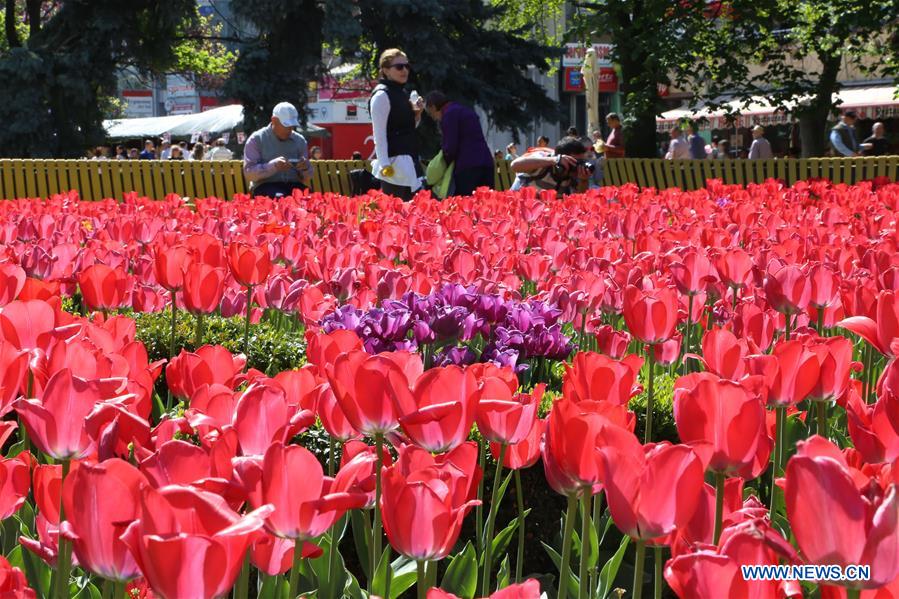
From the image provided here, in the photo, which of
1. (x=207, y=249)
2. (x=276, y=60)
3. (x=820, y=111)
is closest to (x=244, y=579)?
(x=207, y=249)

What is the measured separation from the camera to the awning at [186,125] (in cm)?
4044

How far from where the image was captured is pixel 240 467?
143 cm

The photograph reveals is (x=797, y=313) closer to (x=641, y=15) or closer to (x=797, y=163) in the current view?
(x=797, y=163)

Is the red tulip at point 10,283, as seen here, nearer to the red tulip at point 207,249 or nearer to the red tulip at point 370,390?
the red tulip at point 207,249

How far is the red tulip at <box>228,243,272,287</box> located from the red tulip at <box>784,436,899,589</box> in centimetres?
274

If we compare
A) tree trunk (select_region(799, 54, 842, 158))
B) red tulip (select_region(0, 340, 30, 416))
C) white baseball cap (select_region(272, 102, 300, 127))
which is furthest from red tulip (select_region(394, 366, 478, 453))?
tree trunk (select_region(799, 54, 842, 158))

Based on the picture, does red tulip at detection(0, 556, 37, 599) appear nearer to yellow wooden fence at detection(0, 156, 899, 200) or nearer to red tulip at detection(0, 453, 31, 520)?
red tulip at detection(0, 453, 31, 520)

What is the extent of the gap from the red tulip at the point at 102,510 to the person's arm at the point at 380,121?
9.99 m

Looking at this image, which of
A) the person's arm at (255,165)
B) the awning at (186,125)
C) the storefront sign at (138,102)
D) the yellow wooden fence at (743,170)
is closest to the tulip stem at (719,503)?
the person's arm at (255,165)

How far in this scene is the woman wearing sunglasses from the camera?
11141 mm

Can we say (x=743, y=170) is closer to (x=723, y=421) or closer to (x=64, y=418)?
(x=723, y=421)

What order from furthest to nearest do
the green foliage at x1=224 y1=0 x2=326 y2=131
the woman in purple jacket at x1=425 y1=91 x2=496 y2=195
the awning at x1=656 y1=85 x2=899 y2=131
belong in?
the awning at x1=656 y1=85 x2=899 y2=131, the green foliage at x1=224 y1=0 x2=326 y2=131, the woman in purple jacket at x1=425 y1=91 x2=496 y2=195

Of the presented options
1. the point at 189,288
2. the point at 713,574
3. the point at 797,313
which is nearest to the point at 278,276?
the point at 189,288

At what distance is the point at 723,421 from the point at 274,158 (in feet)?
34.5
